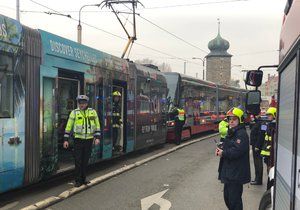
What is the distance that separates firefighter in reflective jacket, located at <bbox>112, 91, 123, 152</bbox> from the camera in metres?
11.8

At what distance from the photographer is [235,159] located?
578 centimetres

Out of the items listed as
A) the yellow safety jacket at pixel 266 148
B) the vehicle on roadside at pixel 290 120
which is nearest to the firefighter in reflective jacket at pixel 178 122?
the yellow safety jacket at pixel 266 148

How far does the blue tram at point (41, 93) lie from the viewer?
6.96 m

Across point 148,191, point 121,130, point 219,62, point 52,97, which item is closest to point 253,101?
point 148,191

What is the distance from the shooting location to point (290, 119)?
3.06 meters

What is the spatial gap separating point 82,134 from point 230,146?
3998 mm

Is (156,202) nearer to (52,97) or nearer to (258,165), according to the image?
(52,97)

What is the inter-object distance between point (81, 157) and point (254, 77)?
4328 millimetres

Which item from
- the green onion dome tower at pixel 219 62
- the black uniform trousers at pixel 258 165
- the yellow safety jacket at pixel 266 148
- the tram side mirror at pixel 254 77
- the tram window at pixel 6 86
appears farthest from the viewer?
the green onion dome tower at pixel 219 62

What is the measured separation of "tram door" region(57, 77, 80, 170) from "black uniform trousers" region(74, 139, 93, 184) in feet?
2.40

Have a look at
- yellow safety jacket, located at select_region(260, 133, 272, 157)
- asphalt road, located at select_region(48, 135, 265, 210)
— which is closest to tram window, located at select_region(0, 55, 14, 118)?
asphalt road, located at select_region(48, 135, 265, 210)

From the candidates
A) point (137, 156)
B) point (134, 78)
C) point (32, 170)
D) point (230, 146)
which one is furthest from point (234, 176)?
point (137, 156)

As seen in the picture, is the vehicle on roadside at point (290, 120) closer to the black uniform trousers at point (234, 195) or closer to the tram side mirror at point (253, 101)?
the tram side mirror at point (253, 101)

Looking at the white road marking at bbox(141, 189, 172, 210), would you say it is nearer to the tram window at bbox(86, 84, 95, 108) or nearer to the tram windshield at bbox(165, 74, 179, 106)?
the tram window at bbox(86, 84, 95, 108)
